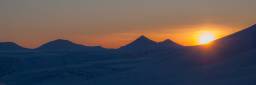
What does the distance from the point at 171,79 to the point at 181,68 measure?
12.0m

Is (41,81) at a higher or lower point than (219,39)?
lower

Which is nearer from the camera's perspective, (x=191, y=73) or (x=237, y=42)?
(x=191, y=73)

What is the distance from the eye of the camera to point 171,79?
4097 inches

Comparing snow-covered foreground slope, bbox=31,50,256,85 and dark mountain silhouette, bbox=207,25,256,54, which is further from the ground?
dark mountain silhouette, bbox=207,25,256,54

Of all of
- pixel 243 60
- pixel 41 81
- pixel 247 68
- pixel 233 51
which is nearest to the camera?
pixel 247 68

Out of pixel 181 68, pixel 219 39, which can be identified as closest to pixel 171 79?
pixel 181 68

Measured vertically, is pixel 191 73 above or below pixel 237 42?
below

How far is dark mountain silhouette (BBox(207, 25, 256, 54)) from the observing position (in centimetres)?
11244

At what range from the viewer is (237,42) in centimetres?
11800

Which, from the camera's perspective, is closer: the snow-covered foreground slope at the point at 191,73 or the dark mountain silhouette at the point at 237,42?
the snow-covered foreground slope at the point at 191,73

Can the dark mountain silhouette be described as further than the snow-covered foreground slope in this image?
Yes

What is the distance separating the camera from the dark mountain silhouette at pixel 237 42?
11244 cm

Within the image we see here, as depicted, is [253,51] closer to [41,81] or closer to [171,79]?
[171,79]

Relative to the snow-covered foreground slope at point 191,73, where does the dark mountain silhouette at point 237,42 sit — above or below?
above
